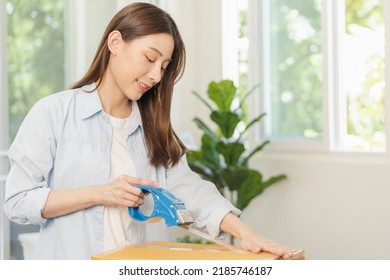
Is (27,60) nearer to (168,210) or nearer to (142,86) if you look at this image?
(142,86)

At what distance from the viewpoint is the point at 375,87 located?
334 cm

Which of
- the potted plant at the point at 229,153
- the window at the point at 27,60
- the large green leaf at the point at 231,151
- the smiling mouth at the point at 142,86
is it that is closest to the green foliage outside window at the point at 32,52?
the window at the point at 27,60

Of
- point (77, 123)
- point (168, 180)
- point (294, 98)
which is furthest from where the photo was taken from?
point (294, 98)

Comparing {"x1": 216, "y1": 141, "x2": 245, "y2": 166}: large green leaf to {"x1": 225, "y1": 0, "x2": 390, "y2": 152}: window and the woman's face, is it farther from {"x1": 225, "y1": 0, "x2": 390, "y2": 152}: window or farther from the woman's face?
the woman's face

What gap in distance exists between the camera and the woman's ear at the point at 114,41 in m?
1.71

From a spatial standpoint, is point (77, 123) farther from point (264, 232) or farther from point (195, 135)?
point (195, 135)

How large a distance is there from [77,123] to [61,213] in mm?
235

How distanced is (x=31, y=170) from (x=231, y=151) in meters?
2.14

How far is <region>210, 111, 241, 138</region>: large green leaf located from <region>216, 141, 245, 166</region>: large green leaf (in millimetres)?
65

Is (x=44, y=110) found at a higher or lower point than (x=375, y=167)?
higher

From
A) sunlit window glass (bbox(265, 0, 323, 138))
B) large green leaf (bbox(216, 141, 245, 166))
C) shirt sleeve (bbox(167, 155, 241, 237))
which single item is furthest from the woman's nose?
sunlit window glass (bbox(265, 0, 323, 138))

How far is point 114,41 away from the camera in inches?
67.9
